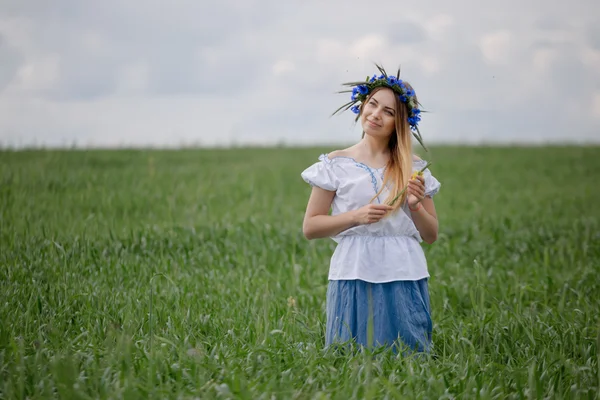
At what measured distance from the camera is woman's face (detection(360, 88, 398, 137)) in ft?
14.5

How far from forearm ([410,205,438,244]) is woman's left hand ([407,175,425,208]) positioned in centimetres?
10

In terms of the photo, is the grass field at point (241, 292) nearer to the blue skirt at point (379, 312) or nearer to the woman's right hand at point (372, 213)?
the blue skirt at point (379, 312)

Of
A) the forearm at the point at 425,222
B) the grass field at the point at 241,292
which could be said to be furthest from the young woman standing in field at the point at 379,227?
the grass field at the point at 241,292

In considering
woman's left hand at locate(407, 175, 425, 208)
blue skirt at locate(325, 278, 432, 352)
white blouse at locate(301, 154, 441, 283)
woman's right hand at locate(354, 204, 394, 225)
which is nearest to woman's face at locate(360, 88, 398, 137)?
white blouse at locate(301, 154, 441, 283)

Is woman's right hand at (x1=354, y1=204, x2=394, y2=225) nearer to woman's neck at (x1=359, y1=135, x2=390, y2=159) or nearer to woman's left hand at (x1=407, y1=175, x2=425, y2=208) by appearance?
woman's left hand at (x1=407, y1=175, x2=425, y2=208)

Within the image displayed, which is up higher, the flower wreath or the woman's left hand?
the flower wreath

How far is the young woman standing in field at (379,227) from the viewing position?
14.3ft

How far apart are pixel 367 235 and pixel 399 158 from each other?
19.8 inches

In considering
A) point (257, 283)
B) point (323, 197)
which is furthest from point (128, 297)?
point (323, 197)

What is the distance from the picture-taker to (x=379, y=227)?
4.39 meters

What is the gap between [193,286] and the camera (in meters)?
6.21

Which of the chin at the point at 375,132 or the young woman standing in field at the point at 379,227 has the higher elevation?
the chin at the point at 375,132

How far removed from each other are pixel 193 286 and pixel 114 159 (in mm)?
9327

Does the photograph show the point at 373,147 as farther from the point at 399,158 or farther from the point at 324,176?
the point at 324,176
